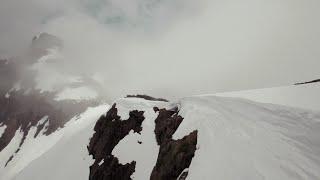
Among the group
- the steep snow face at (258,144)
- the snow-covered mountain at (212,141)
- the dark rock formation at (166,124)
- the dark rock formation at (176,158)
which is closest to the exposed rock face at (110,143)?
the snow-covered mountain at (212,141)

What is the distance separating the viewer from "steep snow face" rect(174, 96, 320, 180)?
14852 millimetres

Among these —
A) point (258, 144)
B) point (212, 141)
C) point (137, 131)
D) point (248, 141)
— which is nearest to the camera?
point (258, 144)

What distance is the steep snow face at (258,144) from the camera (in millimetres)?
14852

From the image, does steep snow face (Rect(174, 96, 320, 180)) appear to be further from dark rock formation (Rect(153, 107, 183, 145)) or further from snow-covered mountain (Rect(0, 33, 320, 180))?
dark rock formation (Rect(153, 107, 183, 145))

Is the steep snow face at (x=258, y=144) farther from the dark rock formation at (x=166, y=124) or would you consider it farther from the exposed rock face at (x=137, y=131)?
the dark rock formation at (x=166, y=124)

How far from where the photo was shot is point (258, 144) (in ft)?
56.9

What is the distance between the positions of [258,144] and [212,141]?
4.21 meters

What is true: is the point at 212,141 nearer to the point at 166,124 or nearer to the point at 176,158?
the point at 176,158

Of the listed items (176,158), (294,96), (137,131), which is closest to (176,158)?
(176,158)

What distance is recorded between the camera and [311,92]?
21406 millimetres

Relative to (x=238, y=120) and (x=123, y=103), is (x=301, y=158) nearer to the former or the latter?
(x=238, y=120)

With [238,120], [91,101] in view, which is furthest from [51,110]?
[238,120]

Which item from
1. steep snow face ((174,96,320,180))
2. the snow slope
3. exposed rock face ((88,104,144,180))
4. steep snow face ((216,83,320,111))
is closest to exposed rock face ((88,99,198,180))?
exposed rock face ((88,104,144,180))

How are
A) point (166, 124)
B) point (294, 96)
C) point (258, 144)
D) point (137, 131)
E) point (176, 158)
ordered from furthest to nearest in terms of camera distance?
1. point (137, 131)
2. point (166, 124)
3. point (176, 158)
4. point (294, 96)
5. point (258, 144)
